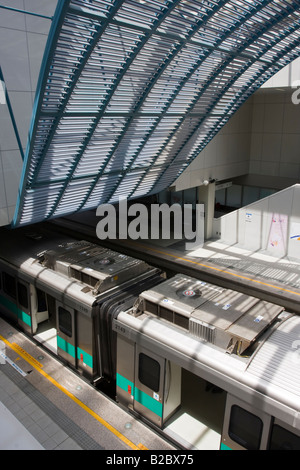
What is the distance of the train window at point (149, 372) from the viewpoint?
21.5ft

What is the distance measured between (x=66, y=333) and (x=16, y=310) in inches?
102

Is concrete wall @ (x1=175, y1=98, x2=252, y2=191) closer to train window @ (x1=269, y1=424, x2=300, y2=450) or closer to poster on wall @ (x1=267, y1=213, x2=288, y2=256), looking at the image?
poster on wall @ (x1=267, y1=213, x2=288, y2=256)

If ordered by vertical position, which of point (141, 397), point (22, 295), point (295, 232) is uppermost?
point (295, 232)

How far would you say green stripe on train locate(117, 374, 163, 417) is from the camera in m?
6.70

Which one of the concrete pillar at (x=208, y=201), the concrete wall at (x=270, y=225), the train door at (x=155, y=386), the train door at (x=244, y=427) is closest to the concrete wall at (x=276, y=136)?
the concrete pillar at (x=208, y=201)

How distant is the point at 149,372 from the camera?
6.66m

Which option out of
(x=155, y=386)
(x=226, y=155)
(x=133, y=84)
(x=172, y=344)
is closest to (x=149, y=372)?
(x=155, y=386)

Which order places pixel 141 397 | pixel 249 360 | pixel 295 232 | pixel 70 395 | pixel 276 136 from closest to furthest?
pixel 249 360 < pixel 141 397 < pixel 70 395 < pixel 295 232 < pixel 276 136

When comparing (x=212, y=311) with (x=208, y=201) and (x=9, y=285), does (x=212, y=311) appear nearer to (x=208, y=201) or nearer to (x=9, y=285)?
(x=9, y=285)

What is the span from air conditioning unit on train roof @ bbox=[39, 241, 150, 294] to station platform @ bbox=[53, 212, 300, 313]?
560cm

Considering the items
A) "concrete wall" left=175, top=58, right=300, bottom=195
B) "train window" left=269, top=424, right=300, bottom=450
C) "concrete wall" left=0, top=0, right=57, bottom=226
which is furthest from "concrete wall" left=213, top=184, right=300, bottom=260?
"train window" left=269, top=424, right=300, bottom=450
